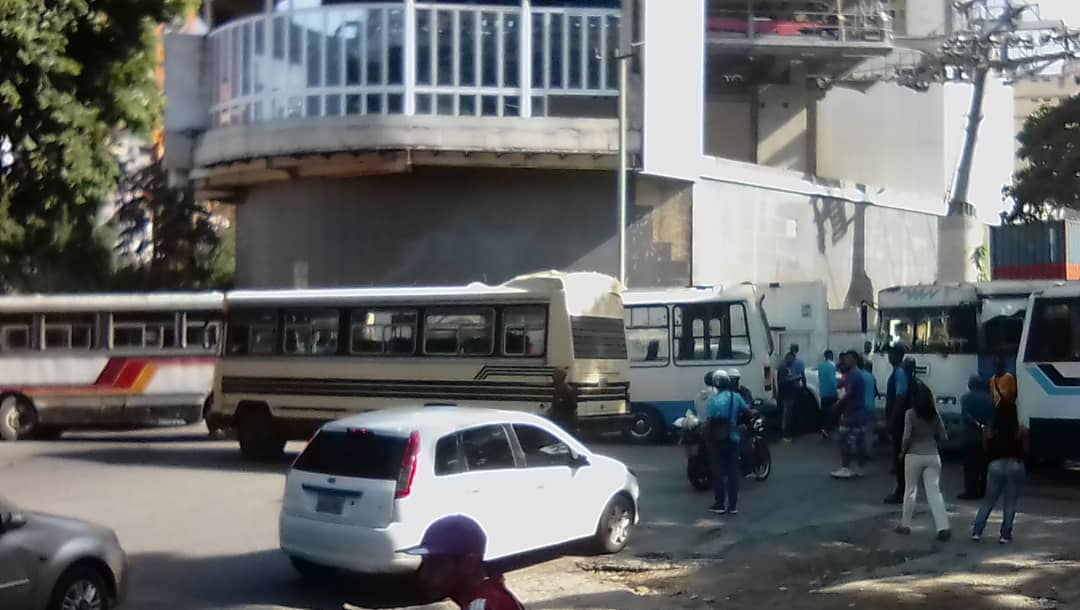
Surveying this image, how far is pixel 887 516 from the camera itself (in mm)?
12586

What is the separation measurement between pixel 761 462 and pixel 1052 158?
29.7 meters

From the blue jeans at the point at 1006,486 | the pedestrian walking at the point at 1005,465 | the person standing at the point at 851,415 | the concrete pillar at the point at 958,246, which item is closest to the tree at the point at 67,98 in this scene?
the person standing at the point at 851,415

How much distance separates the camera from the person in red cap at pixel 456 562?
3580 mm

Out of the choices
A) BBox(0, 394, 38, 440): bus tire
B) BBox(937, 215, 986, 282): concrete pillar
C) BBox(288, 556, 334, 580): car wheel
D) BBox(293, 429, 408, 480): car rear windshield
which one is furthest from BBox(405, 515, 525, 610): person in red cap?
BBox(937, 215, 986, 282): concrete pillar

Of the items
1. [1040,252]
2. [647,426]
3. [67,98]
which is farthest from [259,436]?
[1040,252]

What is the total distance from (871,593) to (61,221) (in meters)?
12.2

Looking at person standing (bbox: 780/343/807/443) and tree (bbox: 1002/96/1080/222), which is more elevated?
tree (bbox: 1002/96/1080/222)

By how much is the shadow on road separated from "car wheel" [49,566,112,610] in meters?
9.00

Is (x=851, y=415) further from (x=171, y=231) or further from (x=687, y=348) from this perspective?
(x=171, y=231)

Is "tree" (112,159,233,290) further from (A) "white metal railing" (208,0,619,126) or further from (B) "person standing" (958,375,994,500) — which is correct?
(B) "person standing" (958,375,994,500)

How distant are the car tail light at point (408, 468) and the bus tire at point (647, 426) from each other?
41.2 feet

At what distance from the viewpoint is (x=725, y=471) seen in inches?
511

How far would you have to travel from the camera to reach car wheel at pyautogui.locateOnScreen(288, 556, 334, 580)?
372 inches

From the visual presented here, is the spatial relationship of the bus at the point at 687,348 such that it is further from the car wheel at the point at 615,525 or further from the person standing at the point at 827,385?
the car wheel at the point at 615,525
